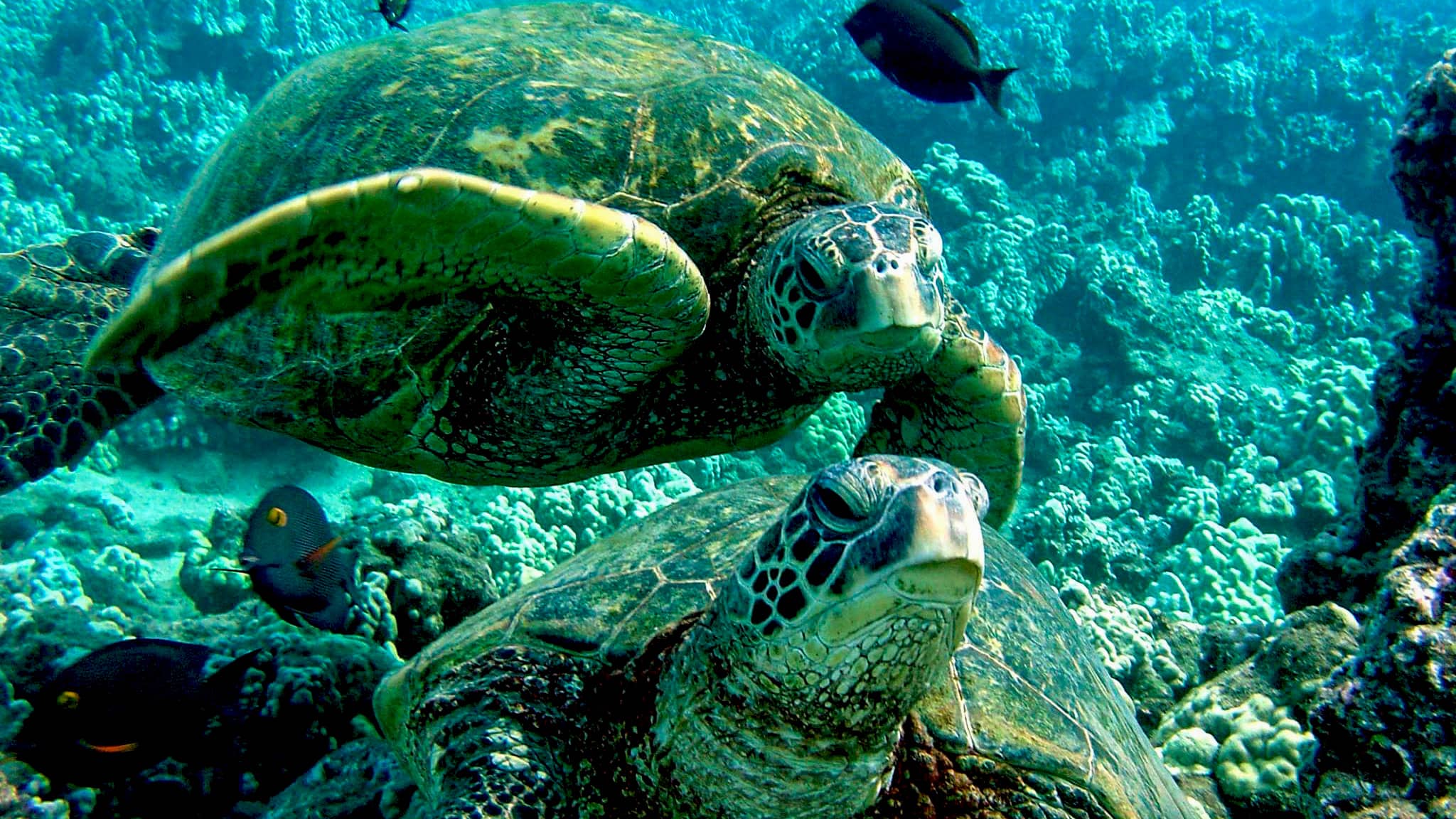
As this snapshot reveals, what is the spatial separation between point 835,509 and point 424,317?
141 cm

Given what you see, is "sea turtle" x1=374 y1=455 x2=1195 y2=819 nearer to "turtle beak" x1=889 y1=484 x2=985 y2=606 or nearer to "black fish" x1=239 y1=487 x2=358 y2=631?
"turtle beak" x1=889 y1=484 x2=985 y2=606

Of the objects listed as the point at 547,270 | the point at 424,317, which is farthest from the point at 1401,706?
the point at 424,317

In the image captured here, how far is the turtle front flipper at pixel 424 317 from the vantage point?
1.87 m

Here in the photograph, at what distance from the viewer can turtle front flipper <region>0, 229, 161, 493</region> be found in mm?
2975

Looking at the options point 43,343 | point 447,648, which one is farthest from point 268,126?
point 447,648

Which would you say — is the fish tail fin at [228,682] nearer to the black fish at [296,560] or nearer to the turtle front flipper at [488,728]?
the black fish at [296,560]

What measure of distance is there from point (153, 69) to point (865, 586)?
15433 mm

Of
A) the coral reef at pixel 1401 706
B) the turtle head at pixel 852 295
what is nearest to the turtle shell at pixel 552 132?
the turtle head at pixel 852 295

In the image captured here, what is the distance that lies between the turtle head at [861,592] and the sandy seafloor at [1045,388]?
5.22 ft

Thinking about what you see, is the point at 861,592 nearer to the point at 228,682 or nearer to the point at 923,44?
the point at 228,682

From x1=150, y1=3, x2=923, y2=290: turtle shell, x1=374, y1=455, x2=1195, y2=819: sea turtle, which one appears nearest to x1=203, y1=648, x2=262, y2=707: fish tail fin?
x1=374, y1=455, x2=1195, y2=819: sea turtle

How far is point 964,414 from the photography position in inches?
125

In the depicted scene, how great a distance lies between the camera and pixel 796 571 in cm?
134

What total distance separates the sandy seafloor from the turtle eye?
182 centimetres
